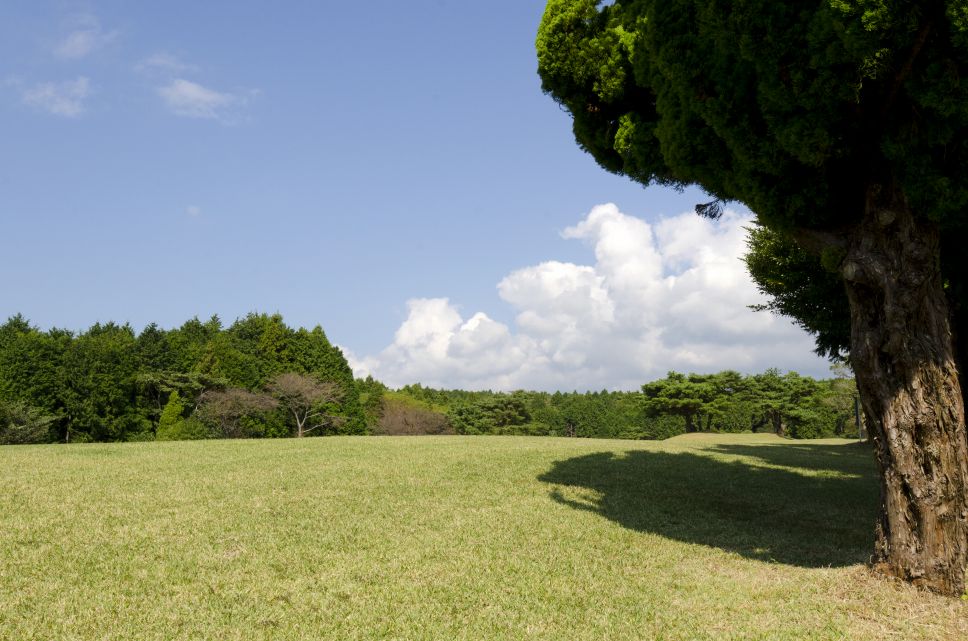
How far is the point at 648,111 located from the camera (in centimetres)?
1215

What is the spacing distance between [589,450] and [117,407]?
147 feet

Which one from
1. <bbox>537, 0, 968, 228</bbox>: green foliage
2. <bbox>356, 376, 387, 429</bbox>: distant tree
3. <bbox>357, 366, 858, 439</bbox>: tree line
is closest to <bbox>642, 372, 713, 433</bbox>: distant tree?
<bbox>357, 366, 858, 439</bbox>: tree line

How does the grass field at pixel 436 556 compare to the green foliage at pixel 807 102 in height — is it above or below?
below

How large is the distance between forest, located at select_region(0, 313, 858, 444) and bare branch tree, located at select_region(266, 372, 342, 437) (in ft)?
0.37

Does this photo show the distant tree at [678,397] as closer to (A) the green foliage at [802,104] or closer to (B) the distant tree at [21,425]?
(B) the distant tree at [21,425]

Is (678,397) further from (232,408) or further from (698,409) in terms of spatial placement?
(232,408)

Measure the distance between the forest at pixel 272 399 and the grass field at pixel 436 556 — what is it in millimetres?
35038

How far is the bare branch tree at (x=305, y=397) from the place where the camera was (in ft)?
164

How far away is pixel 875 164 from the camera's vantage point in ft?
28.2

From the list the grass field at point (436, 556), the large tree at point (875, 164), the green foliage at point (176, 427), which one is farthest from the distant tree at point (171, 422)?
the large tree at point (875, 164)

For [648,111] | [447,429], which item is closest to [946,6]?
[648,111]

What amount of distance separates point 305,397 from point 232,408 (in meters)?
6.04

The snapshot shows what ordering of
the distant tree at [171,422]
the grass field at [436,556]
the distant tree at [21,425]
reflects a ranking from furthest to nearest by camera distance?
the distant tree at [171,422] → the distant tree at [21,425] → the grass field at [436,556]

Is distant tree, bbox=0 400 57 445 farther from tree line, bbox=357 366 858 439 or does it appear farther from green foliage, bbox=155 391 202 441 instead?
tree line, bbox=357 366 858 439
